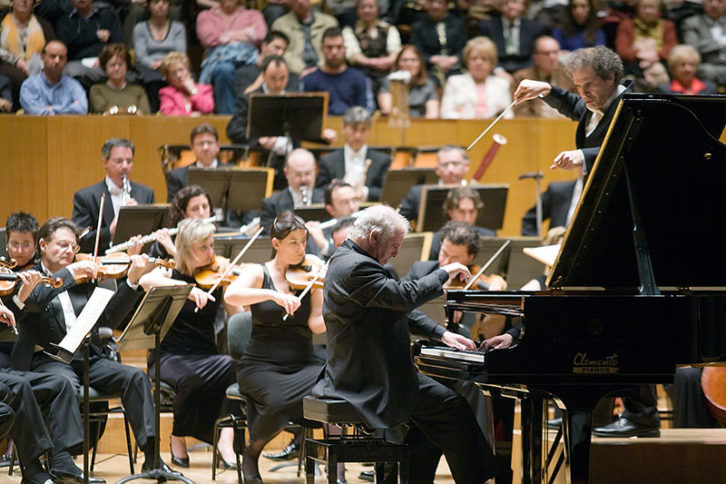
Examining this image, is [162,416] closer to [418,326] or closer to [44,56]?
[418,326]

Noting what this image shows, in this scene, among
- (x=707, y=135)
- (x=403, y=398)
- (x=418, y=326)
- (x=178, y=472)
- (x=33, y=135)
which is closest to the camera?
(x=707, y=135)

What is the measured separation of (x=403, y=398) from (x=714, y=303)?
114cm

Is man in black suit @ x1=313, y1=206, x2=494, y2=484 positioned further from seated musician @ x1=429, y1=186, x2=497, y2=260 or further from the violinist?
seated musician @ x1=429, y1=186, x2=497, y2=260

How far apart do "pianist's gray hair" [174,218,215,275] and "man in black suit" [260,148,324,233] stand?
4.15 feet

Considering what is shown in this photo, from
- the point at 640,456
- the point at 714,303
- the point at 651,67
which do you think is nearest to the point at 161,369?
the point at 640,456

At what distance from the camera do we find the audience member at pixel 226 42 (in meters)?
8.02

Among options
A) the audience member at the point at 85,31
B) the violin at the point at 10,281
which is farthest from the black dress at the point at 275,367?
the audience member at the point at 85,31

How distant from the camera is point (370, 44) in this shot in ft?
28.3

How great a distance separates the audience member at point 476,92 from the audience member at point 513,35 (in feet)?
2.24

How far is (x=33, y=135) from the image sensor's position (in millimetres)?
7215

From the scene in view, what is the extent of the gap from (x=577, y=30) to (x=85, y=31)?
13.0 ft

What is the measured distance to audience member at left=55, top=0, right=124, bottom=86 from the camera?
7.89 metres

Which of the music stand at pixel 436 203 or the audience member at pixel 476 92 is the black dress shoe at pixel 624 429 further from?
the audience member at pixel 476 92

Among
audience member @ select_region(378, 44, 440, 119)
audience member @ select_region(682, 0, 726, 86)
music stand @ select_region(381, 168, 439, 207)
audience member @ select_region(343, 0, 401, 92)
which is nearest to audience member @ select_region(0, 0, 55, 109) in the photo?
audience member @ select_region(343, 0, 401, 92)
